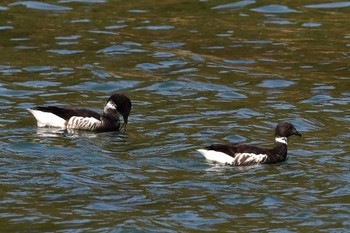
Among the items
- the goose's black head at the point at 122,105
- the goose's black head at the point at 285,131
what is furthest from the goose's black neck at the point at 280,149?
the goose's black head at the point at 122,105

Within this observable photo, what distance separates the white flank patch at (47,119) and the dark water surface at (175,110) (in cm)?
21

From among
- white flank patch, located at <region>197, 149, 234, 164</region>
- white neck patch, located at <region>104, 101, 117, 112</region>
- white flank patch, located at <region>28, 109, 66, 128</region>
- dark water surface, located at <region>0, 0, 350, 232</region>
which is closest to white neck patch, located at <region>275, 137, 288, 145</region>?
dark water surface, located at <region>0, 0, 350, 232</region>

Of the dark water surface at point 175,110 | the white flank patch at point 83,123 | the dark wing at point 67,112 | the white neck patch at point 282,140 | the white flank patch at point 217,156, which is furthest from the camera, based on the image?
the white flank patch at point 83,123

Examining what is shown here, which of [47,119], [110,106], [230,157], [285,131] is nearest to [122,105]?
[110,106]

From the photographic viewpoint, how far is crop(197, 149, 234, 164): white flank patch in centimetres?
1684

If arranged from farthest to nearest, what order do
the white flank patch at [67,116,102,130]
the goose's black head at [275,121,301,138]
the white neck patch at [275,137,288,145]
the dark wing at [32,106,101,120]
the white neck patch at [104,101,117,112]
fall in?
the white neck patch at [104,101,117,112], the white flank patch at [67,116,102,130], the dark wing at [32,106,101,120], the goose's black head at [275,121,301,138], the white neck patch at [275,137,288,145]

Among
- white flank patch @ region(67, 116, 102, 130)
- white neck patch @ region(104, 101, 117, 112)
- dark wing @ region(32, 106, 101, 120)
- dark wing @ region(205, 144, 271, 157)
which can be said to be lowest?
white flank patch @ region(67, 116, 102, 130)

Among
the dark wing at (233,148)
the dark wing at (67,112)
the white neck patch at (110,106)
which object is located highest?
the dark wing at (233,148)

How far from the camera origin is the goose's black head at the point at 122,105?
19.7 metres

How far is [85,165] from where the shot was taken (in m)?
16.7

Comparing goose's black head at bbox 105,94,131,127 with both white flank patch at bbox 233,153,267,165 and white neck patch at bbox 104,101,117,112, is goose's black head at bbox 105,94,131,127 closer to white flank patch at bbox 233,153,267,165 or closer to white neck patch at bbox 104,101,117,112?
white neck patch at bbox 104,101,117,112

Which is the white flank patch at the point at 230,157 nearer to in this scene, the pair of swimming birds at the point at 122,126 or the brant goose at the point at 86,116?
the pair of swimming birds at the point at 122,126

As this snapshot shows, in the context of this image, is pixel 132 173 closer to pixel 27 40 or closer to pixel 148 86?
pixel 148 86

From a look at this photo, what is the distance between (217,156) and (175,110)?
3.76m
